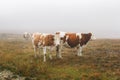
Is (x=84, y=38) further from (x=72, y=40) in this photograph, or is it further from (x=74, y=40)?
(x=72, y=40)

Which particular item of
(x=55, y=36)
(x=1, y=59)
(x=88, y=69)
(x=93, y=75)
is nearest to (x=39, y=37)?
(x=55, y=36)

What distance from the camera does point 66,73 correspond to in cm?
2134

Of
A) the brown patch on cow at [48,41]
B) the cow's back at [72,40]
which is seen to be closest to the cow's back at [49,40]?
the brown patch on cow at [48,41]

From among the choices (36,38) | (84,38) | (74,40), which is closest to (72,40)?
(74,40)

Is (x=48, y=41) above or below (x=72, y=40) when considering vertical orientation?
above

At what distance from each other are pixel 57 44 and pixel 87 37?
5570 millimetres

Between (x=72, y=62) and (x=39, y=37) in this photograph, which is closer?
(x=72, y=62)

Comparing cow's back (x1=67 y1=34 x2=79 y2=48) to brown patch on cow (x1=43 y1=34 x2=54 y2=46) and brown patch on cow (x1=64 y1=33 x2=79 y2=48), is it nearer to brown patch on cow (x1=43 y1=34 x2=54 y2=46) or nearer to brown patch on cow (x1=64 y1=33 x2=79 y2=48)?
brown patch on cow (x1=64 y1=33 x2=79 y2=48)

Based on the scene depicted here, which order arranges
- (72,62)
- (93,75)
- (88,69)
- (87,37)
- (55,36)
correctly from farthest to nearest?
(87,37) < (55,36) < (72,62) < (88,69) < (93,75)

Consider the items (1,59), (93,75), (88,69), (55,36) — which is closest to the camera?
(93,75)

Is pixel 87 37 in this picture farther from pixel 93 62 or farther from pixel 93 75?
pixel 93 75

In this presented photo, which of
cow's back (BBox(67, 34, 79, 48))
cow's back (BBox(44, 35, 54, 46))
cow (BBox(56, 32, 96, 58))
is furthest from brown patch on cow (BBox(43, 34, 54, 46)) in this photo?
cow's back (BBox(67, 34, 79, 48))

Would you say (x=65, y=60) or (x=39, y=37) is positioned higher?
(x=39, y=37)

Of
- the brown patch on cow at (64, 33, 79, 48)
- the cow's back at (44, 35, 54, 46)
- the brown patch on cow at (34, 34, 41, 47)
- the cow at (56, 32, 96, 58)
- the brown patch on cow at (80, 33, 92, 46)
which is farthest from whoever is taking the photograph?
the brown patch on cow at (80, 33, 92, 46)
